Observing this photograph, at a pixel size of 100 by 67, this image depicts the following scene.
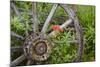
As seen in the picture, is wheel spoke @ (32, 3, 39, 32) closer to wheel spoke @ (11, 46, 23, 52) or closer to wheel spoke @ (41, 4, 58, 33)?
wheel spoke @ (41, 4, 58, 33)

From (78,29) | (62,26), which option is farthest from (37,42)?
(78,29)

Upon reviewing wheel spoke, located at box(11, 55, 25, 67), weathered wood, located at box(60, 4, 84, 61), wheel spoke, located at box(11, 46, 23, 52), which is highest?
weathered wood, located at box(60, 4, 84, 61)

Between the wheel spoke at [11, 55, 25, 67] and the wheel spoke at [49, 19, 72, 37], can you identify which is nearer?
the wheel spoke at [11, 55, 25, 67]

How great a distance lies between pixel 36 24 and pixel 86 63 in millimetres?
766

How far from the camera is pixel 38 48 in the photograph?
7.86ft

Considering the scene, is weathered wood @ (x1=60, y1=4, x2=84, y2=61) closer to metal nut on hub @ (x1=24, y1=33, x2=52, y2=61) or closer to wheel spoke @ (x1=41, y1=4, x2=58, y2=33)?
wheel spoke @ (x1=41, y1=4, x2=58, y2=33)

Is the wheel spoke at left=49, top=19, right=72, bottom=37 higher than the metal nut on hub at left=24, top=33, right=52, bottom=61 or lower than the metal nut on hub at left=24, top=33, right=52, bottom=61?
higher

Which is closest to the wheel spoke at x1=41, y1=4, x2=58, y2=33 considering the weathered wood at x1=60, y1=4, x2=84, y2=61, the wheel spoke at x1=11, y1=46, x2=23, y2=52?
the weathered wood at x1=60, y1=4, x2=84, y2=61

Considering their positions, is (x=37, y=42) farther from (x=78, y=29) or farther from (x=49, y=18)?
(x=78, y=29)

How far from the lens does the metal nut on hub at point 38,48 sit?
92.5 inches

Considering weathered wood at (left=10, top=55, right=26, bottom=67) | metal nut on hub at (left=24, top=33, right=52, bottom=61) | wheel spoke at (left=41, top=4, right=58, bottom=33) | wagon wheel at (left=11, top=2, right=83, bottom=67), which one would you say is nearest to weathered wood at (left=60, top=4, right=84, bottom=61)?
wagon wheel at (left=11, top=2, right=83, bottom=67)

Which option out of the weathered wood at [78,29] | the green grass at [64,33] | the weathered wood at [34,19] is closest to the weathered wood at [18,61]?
the green grass at [64,33]

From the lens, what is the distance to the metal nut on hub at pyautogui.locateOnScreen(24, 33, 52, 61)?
7.71ft

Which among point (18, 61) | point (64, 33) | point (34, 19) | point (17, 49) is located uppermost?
point (34, 19)
